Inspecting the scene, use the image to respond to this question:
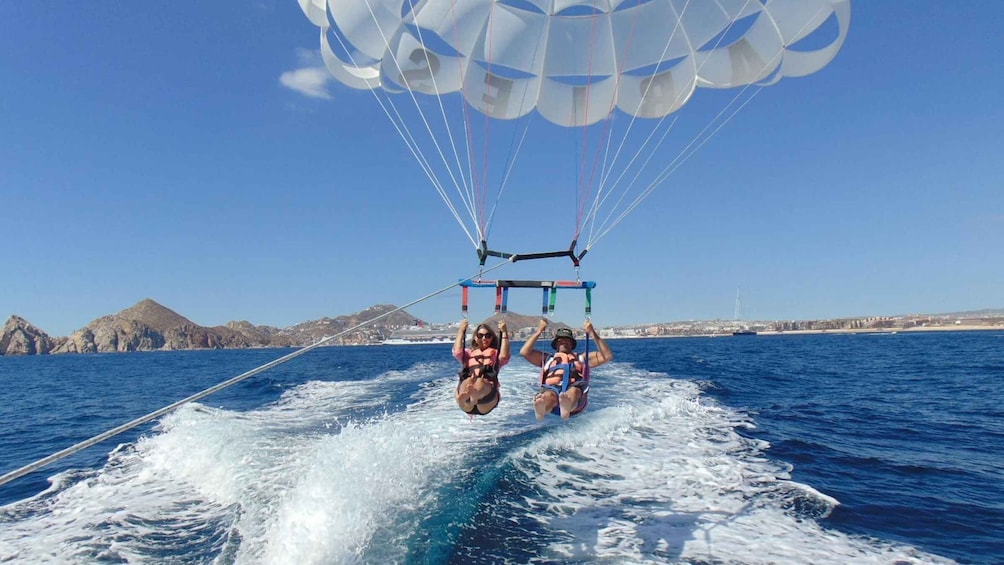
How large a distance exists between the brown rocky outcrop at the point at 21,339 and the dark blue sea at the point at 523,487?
466 ft

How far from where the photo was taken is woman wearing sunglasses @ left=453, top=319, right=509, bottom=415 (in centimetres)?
678

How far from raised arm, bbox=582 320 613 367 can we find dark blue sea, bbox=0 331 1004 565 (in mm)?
2179

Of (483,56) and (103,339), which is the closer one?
(483,56)

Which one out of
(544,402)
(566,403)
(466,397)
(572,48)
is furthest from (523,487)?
(572,48)

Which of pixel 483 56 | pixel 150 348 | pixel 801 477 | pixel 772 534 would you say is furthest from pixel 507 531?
pixel 150 348

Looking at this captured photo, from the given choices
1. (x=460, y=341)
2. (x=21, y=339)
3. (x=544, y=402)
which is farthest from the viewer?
(x=21, y=339)

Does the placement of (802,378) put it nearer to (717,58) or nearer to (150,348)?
(717,58)

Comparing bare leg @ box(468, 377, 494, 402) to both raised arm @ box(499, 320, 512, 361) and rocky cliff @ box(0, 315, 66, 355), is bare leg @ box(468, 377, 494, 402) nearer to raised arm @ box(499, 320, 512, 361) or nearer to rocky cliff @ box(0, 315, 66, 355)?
raised arm @ box(499, 320, 512, 361)

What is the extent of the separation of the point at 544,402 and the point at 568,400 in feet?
1.17

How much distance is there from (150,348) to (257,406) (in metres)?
141

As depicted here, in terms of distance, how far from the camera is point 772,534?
7078mm

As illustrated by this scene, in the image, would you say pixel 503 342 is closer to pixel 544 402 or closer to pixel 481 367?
pixel 481 367

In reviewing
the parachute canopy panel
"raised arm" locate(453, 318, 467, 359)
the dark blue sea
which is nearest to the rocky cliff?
the dark blue sea

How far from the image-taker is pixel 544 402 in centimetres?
689
